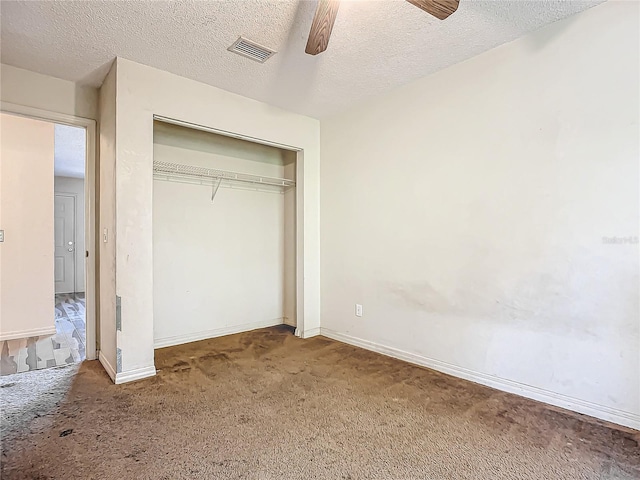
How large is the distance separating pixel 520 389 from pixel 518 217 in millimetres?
1253

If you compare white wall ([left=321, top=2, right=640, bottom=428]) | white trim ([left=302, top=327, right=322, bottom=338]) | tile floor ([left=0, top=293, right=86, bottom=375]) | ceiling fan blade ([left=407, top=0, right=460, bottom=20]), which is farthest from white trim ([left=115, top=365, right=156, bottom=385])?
ceiling fan blade ([left=407, top=0, right=460, bottom=20])

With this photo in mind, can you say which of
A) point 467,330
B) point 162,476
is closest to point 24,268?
point 162,476

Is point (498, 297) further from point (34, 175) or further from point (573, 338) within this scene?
point (34, 175)

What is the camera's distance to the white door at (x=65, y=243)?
7.25 metres

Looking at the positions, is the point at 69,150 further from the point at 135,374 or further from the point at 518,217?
the point at 518,217

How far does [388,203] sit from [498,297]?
1309 millimetres

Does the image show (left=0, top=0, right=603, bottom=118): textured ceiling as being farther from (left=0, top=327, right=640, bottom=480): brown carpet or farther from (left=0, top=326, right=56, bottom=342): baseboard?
(left=0, top=326, right=56, bottom=342): baseboard

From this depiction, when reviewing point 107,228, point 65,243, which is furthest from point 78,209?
point 107,228

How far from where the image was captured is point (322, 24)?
6.32 feet

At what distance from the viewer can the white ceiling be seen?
459cm

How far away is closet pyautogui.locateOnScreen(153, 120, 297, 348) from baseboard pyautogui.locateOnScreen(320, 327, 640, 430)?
153cm

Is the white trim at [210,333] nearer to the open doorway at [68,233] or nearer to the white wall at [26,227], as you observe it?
the white wall at [26,227]

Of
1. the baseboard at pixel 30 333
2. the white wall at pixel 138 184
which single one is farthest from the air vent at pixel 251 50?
the baseboard at pixel 30 333

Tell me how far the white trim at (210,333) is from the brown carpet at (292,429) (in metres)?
0.65
